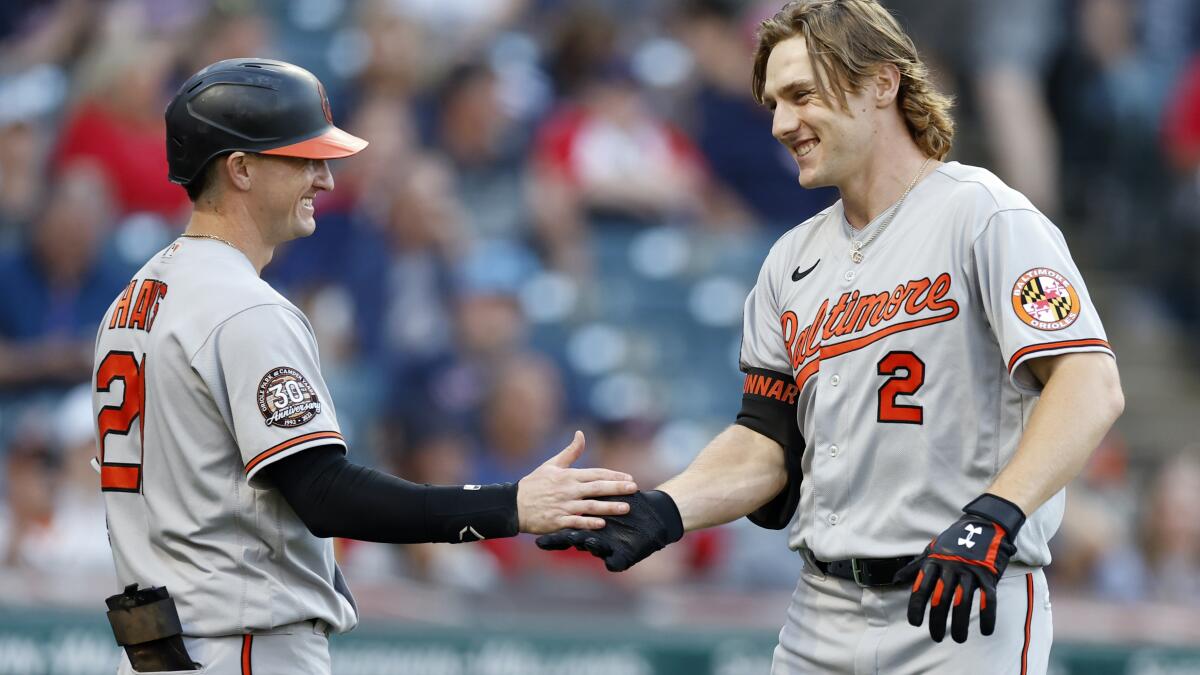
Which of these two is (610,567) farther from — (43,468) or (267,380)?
(43,468)

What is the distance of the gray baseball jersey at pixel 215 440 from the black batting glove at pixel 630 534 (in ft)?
1.81

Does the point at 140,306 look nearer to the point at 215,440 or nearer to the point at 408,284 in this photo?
the point at 215,440

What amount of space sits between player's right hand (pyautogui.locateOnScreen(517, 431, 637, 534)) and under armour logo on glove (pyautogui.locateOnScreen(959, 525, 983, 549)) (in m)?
0.80

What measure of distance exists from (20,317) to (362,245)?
1596 mm

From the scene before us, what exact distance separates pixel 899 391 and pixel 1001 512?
39 centimetres

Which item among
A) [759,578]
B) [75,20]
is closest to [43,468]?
[75,20]

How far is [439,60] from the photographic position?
8.74 metres

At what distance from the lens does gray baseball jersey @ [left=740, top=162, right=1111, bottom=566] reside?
10.4ft

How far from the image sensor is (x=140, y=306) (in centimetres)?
326

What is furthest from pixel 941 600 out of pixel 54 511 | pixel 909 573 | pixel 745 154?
pixel 745 154

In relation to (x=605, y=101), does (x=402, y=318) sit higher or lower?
lower

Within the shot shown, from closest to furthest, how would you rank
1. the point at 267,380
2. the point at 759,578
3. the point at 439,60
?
the point at 267,380, the point at 759,578, the point at 439,60

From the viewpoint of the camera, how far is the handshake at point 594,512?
3324mm

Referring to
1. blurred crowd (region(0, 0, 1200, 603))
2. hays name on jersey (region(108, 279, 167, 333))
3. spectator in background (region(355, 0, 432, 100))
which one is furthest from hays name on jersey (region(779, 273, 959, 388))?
spectator in background (region(355, 0, 432, 100))
